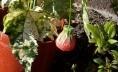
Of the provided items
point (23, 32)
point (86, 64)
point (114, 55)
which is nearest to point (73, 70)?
point (86, 64)

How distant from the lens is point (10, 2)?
1.47 metres

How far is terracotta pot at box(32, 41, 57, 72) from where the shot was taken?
163 cm

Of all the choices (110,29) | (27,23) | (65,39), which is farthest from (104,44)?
(27,23)

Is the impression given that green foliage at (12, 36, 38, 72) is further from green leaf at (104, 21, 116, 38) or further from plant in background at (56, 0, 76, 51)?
green leaf at (104, 21, 116, 38)

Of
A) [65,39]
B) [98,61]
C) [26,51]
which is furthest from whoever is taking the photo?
[98,61]

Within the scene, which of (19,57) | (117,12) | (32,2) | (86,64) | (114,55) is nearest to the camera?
(19,57)

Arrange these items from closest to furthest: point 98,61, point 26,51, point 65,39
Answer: point 26,51 < point 65,39 < point 98,61

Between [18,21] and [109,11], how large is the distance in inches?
27.1

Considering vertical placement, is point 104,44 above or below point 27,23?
below

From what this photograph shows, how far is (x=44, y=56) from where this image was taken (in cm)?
167

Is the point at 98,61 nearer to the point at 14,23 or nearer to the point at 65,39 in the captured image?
the point at 65,39

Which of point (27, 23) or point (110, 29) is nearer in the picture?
point (27, 23)

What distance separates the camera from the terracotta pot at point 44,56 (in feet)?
5.36

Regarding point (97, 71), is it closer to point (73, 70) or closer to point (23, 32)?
point (73, 70)
